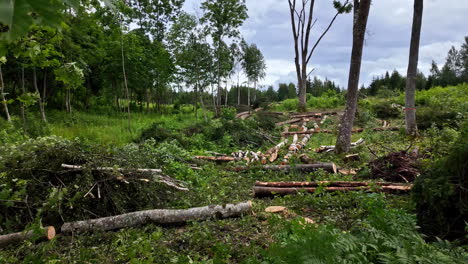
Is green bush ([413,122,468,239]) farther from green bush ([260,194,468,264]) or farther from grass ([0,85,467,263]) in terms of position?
green bush ([260,194,468,264])

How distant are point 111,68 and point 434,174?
19.0m

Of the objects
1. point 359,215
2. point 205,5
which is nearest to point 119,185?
point 359,215

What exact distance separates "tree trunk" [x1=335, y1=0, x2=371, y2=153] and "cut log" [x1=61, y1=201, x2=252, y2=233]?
205 inches

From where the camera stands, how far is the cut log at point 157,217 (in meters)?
3.65

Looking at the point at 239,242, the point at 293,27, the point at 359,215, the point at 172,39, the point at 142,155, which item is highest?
the point at 293,27

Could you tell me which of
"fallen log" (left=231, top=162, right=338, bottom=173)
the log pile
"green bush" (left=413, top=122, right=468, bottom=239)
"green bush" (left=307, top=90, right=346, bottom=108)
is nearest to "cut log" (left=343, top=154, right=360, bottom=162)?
"fallen log" (left=231, top=162, right=338, bottom=173)

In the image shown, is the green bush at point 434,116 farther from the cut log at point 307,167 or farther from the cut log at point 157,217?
the cut log at point 157,217

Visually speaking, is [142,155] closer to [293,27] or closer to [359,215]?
[359,215]

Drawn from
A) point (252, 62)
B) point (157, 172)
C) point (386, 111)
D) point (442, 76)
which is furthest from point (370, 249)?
point (442, 76)

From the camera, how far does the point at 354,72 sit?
26.6 ft

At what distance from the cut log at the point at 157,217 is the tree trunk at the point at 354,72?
5.22 metres

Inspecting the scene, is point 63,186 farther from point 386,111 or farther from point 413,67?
point 386,111

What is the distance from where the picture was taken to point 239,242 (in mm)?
3418

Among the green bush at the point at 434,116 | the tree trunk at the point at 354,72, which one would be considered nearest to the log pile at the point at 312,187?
the tree trunk at the point at 354,72
